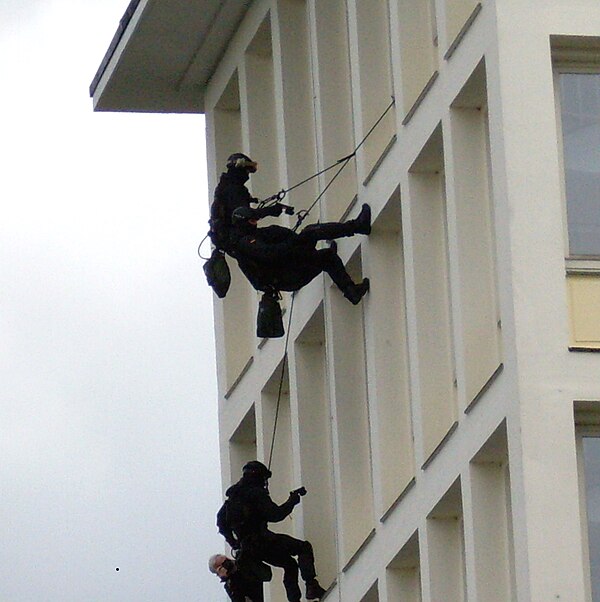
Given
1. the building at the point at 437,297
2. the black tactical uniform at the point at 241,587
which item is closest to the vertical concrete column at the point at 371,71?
the building at the point at 437,297

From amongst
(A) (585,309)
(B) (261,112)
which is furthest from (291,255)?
(A) (585,309)

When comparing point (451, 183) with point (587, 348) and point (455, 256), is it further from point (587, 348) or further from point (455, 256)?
point (587, 348)

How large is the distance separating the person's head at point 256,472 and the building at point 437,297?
2.60 feet

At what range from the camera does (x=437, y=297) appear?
→ 3030 centimetres

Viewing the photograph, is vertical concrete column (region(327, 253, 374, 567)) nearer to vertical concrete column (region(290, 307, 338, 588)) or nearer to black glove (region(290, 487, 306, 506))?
black glove (region(290, 487, 306, 506))

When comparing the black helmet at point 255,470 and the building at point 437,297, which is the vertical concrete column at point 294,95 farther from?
the black helmet at point 255,470

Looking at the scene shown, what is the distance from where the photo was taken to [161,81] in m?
40.6

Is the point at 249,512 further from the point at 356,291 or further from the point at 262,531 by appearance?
the point at 356,291

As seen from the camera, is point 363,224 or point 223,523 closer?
point 363,224

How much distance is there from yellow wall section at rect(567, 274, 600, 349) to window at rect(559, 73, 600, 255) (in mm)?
424

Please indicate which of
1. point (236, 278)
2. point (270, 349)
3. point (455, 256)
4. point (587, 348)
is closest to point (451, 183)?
point (455, 256)

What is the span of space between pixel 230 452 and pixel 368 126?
26.2 ft

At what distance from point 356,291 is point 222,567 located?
3919 millimetres

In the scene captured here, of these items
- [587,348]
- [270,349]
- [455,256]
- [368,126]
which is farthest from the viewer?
[270,349]
